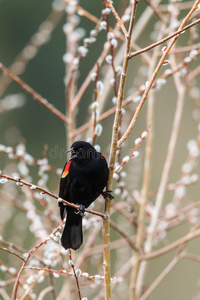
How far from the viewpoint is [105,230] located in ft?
6.59

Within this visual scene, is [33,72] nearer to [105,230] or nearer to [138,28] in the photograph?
[138,28]

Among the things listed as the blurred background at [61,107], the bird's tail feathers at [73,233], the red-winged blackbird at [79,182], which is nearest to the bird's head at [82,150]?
the red-winged blackbird at [79,182]

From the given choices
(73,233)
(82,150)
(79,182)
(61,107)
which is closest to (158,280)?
(73,233)

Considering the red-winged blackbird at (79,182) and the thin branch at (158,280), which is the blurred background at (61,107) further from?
the thin branch at (158,280)

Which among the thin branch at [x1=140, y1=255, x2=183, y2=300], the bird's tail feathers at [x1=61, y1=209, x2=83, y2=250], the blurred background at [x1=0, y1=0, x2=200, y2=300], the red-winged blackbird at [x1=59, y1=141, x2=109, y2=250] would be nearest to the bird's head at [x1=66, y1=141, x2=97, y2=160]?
the red-winged blackbird at [x1=59, y1=141, x2=109, y2=250]

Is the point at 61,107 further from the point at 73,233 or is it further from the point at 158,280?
the point at 158,280

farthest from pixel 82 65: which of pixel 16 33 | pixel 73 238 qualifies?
pixel 73 238

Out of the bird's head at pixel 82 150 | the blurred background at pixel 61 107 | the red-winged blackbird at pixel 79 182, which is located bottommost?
the red-winged blackbird at pixel 79 182

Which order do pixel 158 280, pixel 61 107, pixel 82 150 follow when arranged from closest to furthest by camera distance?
pixel 158 280
pixel 82 150
pixel 61 107

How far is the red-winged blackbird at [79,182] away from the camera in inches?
110

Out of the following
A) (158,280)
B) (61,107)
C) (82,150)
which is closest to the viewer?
(158,280)

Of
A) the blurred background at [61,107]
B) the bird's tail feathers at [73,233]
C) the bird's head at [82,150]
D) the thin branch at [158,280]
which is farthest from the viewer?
the blurred background at [61,107]

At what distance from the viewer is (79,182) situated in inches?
117

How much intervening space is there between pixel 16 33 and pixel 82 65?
219cm
